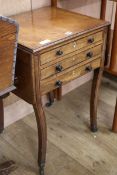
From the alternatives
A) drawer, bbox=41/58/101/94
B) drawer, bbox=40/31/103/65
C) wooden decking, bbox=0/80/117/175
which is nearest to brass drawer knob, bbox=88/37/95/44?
drawer, bbox=40/31/103/65

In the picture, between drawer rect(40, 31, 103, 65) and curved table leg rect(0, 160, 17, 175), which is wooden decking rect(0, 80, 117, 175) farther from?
drawer rect(40, 31, 103, 65)

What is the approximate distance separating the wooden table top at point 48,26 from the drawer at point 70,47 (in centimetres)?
4

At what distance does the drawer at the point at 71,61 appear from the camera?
1210 mm

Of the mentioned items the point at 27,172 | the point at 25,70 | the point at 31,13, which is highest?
the point at 31,13

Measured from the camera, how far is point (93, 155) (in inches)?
62.1

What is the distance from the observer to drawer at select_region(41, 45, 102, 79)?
1210 millimetres

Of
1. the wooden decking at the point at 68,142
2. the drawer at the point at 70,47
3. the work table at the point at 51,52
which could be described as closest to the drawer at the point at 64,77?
the work table at the point at 51,52

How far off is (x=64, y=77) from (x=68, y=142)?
1.75 feet

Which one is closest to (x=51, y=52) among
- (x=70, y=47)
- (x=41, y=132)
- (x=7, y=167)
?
(x=70, y=47)

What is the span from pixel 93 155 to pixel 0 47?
893 millimetres

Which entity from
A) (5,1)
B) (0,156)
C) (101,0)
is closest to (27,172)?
(0,156)

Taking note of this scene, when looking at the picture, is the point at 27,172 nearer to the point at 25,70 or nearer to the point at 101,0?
the point at 25,70

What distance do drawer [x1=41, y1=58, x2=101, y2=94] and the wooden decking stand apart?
0.49 metres

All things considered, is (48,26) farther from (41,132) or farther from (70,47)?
(41,132)
